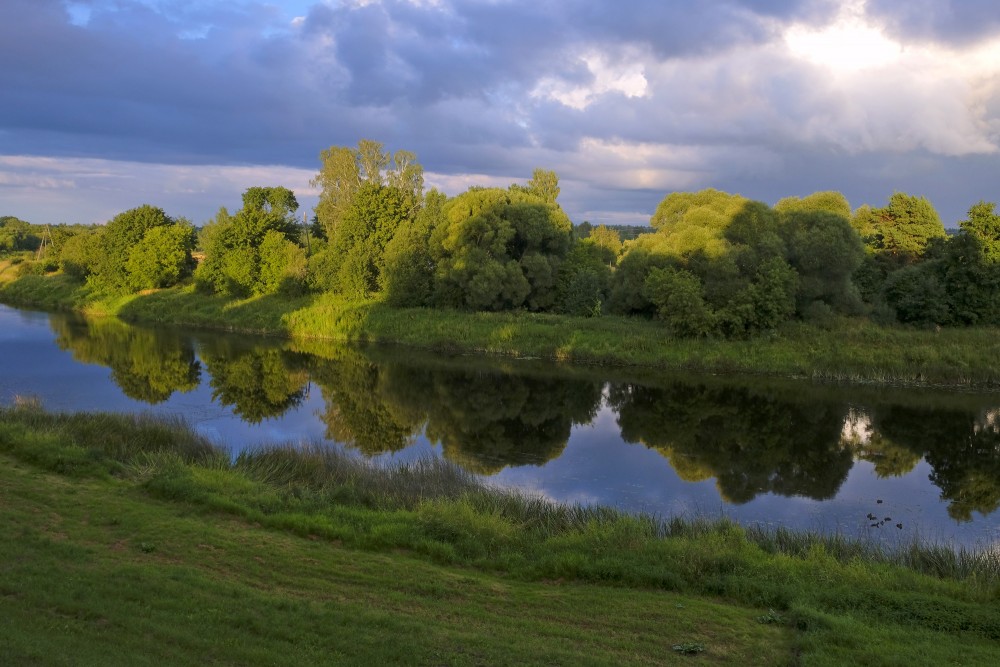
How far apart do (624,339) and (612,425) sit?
12.8m

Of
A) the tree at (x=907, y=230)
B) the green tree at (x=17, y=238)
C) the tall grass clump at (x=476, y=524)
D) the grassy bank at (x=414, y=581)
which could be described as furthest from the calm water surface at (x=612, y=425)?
the green tree at (x=17, y=238)

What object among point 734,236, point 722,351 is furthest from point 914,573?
point 734,236

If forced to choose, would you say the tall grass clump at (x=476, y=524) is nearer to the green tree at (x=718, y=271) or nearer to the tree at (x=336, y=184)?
the green tree at (x=718, y=271)

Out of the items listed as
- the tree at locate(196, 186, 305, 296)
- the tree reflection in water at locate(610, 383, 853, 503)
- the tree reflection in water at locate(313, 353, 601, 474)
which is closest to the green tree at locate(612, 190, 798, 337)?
the tree reflection in water at locate(610, 383, 853, 503)

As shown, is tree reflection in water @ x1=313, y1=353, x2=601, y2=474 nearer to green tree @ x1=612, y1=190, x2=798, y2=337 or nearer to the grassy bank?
the grassy bank

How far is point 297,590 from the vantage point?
28.9 ft

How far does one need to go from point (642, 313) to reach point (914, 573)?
31.5 m

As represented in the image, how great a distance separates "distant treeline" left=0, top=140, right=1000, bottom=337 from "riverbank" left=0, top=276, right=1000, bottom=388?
126 cm

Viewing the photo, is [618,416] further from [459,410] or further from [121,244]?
[121,244]

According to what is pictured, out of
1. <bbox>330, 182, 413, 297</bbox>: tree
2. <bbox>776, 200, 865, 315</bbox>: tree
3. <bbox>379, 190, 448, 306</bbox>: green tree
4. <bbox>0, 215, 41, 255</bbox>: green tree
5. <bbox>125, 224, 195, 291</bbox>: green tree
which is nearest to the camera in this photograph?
<bbox>776, 200, 865, 315</bbox>: tree

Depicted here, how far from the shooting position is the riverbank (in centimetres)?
3155

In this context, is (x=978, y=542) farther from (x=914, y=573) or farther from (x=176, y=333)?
(x=176, y=333)

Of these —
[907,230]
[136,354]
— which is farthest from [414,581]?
[907,230]

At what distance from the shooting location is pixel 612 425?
25109 mm
